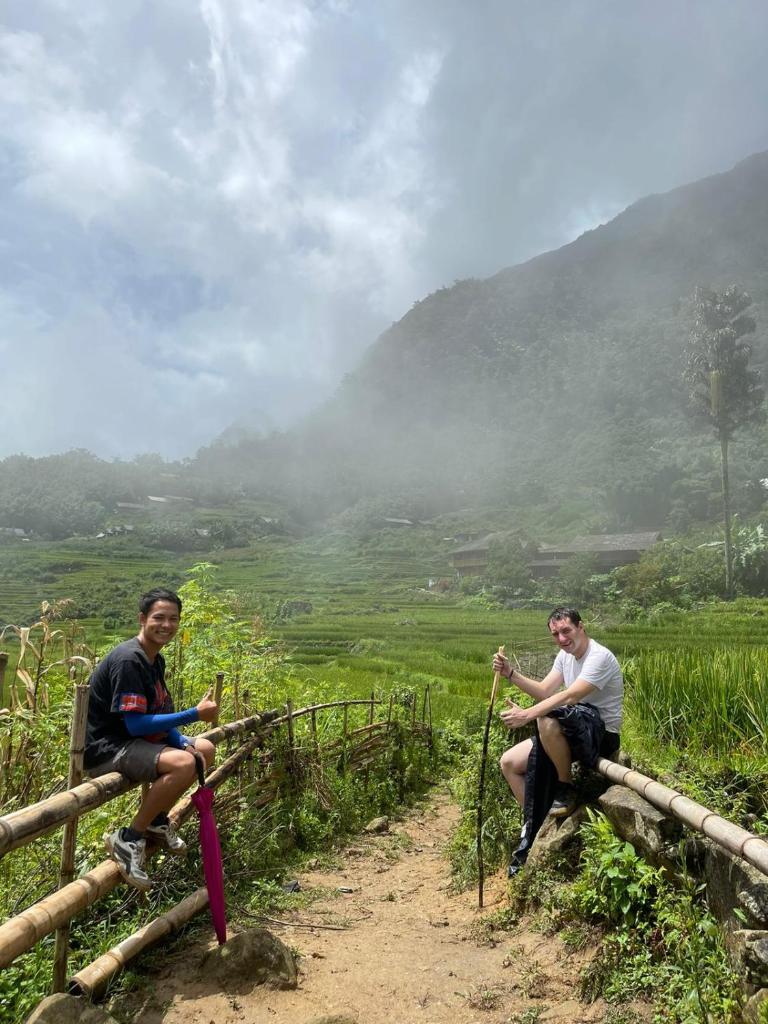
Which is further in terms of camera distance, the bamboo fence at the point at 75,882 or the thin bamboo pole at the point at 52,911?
the bamboo fence at the point at 75,882

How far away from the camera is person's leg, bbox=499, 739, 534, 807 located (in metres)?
4.75

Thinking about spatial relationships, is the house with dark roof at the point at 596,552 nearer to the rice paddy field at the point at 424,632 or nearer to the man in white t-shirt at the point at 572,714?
the rice paddy field at the point at 424,632

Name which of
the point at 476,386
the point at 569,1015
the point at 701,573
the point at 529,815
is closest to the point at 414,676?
the point at 529,815

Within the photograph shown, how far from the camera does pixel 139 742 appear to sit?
11.2 ft

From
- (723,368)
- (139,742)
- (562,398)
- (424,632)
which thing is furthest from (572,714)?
(562,398)

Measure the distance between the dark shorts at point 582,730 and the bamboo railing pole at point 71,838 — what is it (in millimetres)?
2709

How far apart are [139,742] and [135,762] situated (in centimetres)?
11

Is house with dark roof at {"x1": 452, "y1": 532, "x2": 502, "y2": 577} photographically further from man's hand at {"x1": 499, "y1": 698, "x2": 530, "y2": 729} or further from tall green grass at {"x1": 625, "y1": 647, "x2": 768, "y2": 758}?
man's hand at {"x1": 499, "y1": 698, "x2": 530, "y2": 729}

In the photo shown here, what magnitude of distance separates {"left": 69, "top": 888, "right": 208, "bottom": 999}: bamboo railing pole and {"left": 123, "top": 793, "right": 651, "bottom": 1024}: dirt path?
19 cm

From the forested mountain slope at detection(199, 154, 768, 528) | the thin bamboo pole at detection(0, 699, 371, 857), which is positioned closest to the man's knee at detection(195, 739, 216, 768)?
the thin bamboo pole at detection(0, 699, 371, 857)

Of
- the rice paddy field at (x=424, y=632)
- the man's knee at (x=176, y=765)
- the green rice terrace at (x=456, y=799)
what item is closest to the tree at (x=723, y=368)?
the rice paddy field at (x=424, y=632)

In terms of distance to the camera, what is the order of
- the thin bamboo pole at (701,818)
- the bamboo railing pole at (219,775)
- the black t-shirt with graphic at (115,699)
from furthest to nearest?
the bamboo railing pole at (219,775) → the black t-shirt with graphic at (115,699) → the thin bamboo pole at (701,818)

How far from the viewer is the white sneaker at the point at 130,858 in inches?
124

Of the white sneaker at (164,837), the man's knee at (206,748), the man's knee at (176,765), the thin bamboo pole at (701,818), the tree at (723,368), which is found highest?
the tree at (723,368)
